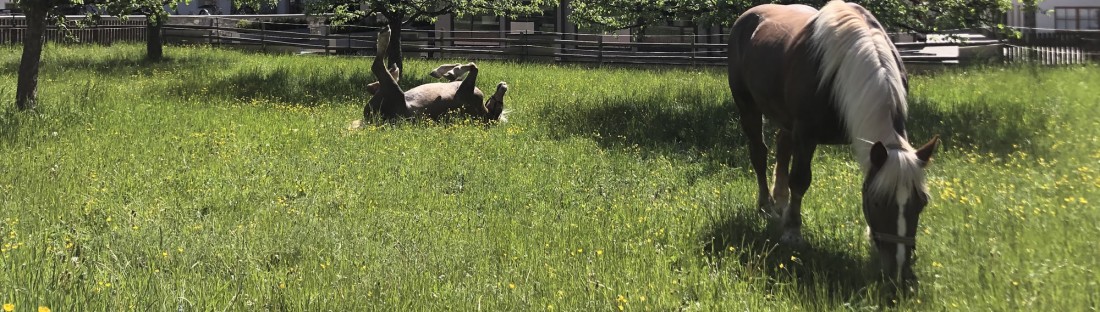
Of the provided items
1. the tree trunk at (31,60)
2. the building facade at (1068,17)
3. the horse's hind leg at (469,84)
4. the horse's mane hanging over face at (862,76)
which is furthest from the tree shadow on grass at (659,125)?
the building facade at (1068,17)

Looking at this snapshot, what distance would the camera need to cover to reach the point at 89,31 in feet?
83.5

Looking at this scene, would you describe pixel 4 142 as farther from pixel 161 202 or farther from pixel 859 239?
pixel 859 239

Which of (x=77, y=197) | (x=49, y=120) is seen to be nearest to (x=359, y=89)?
(x=49, y=120)

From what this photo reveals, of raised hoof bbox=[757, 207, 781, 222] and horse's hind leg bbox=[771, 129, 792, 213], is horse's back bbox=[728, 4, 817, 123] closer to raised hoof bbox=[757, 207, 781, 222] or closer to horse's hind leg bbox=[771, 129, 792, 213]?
horse's hind leg bbox=[771, 129, 792, 213]

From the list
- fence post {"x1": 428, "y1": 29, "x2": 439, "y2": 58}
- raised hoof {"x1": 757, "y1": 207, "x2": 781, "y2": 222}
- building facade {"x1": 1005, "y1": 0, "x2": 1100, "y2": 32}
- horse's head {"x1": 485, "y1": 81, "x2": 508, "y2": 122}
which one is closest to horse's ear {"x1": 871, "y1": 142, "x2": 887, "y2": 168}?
raised hoof {"x1": 757, "y1": 207, "x2": 781, "y2": 222}

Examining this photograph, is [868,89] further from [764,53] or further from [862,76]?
[764,53]

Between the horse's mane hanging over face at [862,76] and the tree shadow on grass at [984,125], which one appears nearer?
the horse's mane hanging over face at [862,76]

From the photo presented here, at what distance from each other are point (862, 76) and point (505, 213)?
2.82 meters

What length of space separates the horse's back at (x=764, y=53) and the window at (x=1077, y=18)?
89.9 ft

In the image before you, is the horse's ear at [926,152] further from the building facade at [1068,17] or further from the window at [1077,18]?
the window at [1077,18]

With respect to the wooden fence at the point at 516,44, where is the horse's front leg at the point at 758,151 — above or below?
below

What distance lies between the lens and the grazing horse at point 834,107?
3.68 meters

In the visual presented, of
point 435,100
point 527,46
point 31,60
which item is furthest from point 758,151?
point 527,46

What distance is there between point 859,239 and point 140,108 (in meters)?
10.3
